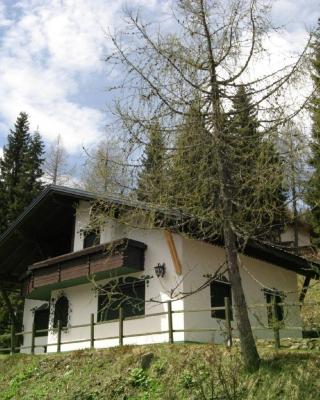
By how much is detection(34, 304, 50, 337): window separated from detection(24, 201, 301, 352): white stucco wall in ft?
6.67

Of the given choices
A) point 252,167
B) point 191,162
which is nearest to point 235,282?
point 252,167


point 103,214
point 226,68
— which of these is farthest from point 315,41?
point 103,214

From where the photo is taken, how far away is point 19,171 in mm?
33062

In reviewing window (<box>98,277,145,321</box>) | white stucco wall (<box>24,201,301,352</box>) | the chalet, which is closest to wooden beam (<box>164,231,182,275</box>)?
the chalet

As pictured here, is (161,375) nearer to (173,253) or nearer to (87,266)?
(173,253)

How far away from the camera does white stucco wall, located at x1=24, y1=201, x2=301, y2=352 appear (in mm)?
14891

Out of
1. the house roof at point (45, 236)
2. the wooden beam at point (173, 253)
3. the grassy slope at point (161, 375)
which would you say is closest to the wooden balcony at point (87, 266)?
the wooden beam at point (173, 253)

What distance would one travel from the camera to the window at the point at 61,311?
18.4 meters

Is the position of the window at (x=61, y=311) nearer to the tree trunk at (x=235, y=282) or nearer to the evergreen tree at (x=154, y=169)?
the tree trunk at (x=235, y=282)

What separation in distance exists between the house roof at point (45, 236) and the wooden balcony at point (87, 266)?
1.78 metres

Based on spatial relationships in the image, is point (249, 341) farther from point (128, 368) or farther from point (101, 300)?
point (101, 300)

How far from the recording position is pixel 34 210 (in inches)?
742

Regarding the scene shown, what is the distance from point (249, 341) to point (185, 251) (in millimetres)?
5869

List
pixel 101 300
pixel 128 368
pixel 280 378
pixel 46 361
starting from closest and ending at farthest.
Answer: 1. pixel 280 378
2. pixel 128 368
3. pixel 46 361
4. pixel 101 300
